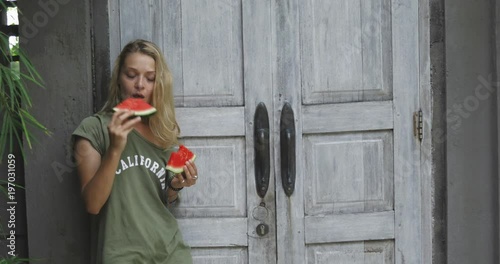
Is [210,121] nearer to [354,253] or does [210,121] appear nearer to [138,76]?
[138,76]

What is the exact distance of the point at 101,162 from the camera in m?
3.71

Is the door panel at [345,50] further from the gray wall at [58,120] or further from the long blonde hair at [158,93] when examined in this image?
the gray wall at [58,120]

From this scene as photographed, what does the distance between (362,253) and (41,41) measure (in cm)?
207

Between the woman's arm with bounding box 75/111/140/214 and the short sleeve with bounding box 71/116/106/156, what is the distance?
0.02 metres

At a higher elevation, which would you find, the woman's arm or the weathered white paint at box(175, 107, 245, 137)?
the weathered white paint at box(175, 107, 245, 137)

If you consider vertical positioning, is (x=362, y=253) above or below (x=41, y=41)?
below

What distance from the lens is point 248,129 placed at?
4.33 meters

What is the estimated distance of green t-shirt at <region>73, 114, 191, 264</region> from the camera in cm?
381

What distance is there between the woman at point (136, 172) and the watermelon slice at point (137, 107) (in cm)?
6

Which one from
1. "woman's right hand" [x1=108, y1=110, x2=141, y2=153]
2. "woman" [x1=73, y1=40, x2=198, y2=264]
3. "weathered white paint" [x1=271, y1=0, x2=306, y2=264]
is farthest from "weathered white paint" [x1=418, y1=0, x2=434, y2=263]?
"woman's right hand" [x1=108, y1=110, x2=141, y2=153]

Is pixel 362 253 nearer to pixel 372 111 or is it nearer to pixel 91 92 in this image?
pixel 372 111

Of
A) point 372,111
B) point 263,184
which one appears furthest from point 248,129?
point 372,111

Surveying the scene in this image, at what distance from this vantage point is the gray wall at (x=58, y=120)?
164 inches

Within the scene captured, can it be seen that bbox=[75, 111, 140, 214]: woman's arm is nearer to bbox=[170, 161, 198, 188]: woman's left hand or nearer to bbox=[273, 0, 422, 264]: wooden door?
bbox=[170, 161, 198, 188]: woman's left hand
